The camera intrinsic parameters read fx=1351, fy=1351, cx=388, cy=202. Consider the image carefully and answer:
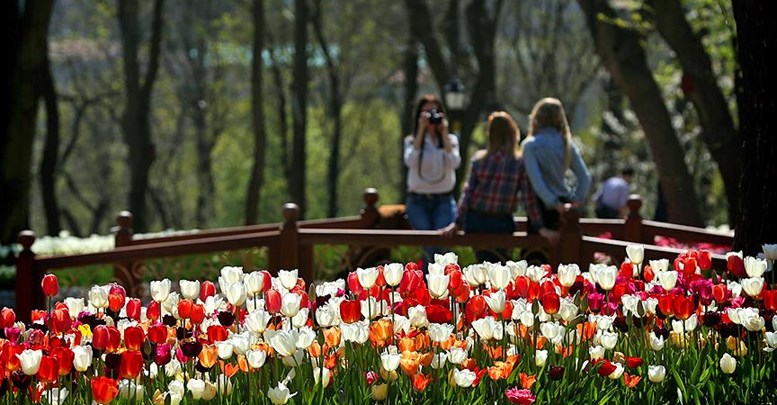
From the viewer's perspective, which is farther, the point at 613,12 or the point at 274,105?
the point at 274,105

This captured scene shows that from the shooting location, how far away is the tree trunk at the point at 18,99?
15.0 metres

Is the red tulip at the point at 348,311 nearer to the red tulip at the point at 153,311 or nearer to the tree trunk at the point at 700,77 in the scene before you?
the red tulip at the point at 153,311

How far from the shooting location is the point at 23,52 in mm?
15078

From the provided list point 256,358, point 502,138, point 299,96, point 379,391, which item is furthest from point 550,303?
point 299,96

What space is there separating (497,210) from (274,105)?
120ft

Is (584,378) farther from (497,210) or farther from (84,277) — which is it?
(84,277)

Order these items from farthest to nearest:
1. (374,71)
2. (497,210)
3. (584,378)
→ (374,71), (497,210), (584,378)

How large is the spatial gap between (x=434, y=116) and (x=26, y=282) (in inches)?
133

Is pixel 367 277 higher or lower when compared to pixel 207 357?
higher

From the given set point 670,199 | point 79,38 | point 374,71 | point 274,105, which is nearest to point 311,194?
point 274,105

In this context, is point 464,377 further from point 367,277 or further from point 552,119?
point 552,119

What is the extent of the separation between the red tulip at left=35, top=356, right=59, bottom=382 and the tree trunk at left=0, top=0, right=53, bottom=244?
1154 cm

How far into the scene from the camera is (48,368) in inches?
155

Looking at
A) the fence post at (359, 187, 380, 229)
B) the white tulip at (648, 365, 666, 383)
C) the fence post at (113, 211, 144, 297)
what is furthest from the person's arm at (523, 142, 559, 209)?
the white tulip at (648, 365, 666, 383)
